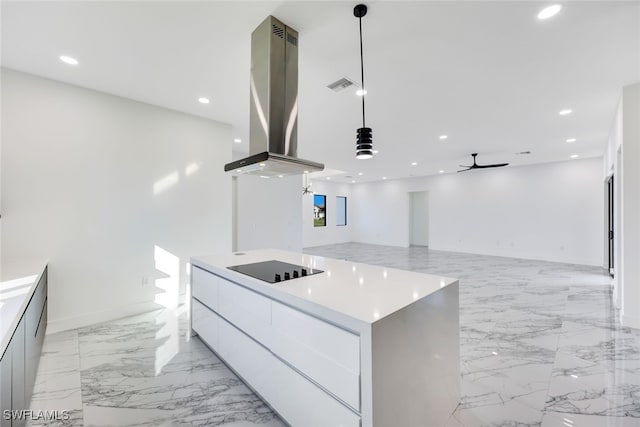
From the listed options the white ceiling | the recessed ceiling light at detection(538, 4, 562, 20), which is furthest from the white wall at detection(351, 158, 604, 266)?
the recessed ceiling light at detection(538, 4, 562, 20)

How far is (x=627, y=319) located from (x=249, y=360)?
4.28 metres

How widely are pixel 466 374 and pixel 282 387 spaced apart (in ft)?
5.36

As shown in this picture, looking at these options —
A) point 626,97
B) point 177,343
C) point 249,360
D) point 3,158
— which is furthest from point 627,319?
point 3,158

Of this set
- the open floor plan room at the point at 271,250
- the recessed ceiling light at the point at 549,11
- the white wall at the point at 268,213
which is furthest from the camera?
the white wall at the point at 268,213

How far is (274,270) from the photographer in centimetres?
234

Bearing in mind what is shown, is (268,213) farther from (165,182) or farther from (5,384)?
(5,384)

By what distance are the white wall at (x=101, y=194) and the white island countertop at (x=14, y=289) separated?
46 centimetres

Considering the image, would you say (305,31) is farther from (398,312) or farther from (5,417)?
(5,417)

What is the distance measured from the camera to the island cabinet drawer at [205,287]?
2564 mm

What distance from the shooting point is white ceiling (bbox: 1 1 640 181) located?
6.88ft

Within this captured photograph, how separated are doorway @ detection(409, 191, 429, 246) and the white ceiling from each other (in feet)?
22.8

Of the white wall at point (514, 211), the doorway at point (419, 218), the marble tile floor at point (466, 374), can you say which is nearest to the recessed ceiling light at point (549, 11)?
the marble tile floor at point (466, 374)

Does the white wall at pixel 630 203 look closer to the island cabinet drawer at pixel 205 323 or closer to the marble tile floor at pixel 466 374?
the marble tile floor at pixel 466 374

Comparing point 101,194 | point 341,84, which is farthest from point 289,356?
point 101,194
